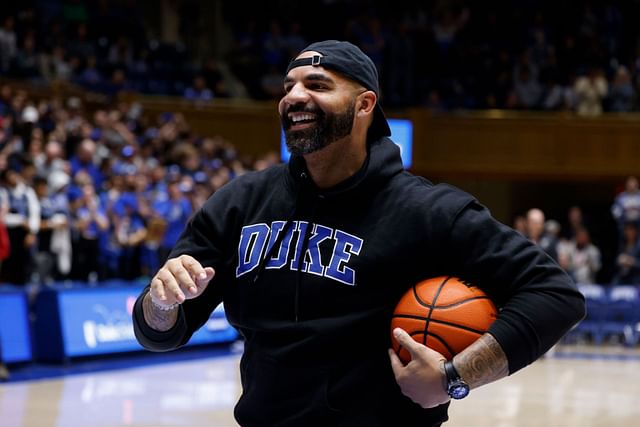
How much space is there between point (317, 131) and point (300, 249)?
34cm

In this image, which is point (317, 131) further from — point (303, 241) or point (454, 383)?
point (454, 383)

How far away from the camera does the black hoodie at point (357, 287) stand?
9.51ft

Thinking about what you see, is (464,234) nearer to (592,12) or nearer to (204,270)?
(204,270)

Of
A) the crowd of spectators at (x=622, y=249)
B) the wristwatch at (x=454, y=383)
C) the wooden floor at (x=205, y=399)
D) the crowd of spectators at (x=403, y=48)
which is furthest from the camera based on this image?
the crowd of spectators at (x=403, y=48)

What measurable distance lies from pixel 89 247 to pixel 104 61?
31.8 feet

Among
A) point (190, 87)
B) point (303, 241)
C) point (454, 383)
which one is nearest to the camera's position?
point (454, 383)

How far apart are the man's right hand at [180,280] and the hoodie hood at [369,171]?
0.46 meters

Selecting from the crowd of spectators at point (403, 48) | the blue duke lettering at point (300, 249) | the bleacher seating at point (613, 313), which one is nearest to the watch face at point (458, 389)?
the blue duke lettering at point (300, 249)

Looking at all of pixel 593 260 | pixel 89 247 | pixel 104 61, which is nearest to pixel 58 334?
pixel 89 247

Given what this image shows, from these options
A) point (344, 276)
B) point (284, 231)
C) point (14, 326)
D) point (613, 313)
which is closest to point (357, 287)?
point (344, 276)

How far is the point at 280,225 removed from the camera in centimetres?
321

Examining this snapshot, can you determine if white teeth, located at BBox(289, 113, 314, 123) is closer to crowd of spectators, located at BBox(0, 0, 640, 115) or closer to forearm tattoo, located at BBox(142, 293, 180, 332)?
forearm tattoo, located at BBox(142, 293, 180, 332)

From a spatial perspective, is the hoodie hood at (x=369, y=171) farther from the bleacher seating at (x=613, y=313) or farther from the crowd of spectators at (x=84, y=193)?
the bleacher seating at (x=613, y=313)

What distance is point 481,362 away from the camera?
2807 mm
